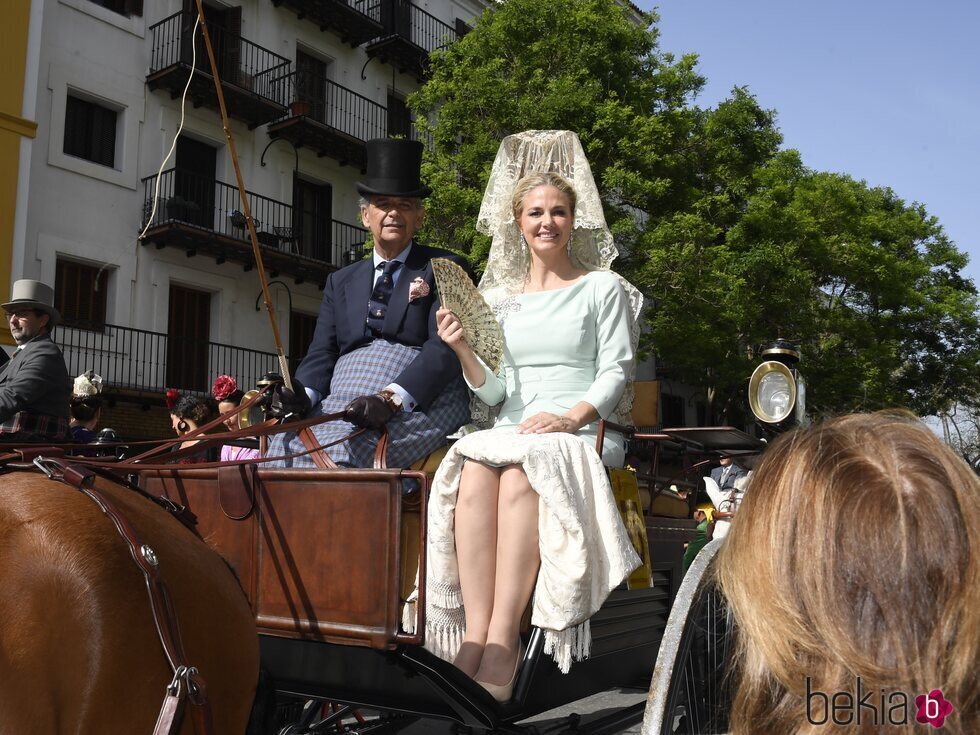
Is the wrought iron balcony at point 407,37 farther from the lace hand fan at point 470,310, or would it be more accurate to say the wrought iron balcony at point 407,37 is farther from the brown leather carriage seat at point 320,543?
the brown leather carriage seat at point 320,543

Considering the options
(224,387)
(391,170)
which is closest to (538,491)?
(391,170)

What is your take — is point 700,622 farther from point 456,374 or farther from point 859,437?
point 456,374

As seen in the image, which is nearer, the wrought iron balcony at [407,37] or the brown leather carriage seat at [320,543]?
the brown leather carriage seat at [320,543]

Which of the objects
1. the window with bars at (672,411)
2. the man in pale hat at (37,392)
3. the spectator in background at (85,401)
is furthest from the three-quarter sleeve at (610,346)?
the window with bars at (672,411)

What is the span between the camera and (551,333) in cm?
348

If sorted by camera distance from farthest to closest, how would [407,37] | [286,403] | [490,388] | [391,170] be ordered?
[407,37]
[391,170]
[490,388]
[286,403]

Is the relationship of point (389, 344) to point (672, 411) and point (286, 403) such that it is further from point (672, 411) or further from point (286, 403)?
point (672, 411)

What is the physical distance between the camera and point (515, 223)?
152 inches

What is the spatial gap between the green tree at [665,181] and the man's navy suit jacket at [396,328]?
996 cm

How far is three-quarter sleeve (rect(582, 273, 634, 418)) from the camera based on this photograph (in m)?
3.31

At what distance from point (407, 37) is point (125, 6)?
649cm

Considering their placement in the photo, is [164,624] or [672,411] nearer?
[164,624]

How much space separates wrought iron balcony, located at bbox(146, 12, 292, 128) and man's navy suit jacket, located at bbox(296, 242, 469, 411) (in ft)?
41.7

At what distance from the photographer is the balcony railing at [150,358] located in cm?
1375
